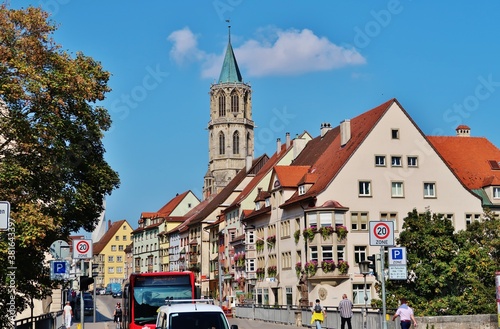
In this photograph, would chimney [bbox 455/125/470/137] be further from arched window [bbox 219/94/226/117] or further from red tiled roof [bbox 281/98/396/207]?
arched window [bbox 219/94/226/117]

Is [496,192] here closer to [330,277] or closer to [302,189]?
[302,189]

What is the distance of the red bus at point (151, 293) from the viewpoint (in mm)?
27906

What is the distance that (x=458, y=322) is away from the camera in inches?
1220

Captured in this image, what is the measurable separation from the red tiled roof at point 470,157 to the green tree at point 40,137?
43627 mm

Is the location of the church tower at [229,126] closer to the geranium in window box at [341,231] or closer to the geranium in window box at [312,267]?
the geranium in window box at [341,231]

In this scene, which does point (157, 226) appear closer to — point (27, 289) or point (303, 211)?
point (303, 211)

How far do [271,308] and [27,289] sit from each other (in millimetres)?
25766

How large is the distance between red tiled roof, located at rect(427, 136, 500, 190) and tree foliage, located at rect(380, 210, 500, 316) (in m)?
22.3

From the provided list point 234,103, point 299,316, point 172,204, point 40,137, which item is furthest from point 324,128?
point 234,103

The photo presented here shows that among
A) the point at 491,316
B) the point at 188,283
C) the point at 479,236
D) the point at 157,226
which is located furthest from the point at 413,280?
the point at 157,226

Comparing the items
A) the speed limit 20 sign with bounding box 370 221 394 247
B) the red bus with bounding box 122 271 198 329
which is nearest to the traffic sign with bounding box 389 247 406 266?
the speed limit 20 sign with bounding box 370 221 394 247

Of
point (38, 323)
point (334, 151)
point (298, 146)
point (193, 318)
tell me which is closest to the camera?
point (193, 318)

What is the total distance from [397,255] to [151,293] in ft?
36.6

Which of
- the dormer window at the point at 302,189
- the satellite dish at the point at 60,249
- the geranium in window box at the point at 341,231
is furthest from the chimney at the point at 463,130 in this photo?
the satellite dish at the point at 60,249
